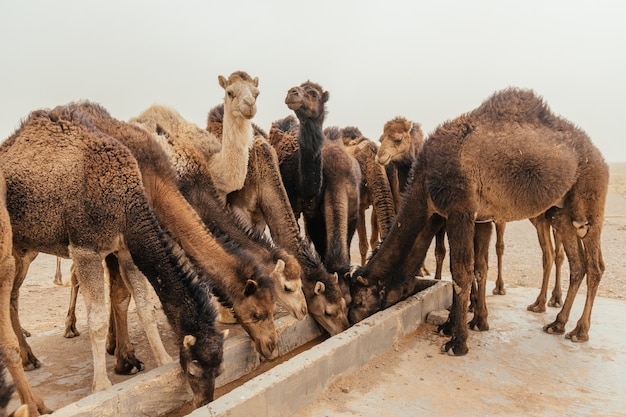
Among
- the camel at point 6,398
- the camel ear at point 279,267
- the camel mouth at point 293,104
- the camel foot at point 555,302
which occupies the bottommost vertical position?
the camel foot at point 555,302

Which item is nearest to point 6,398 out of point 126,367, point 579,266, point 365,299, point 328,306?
point 126,367

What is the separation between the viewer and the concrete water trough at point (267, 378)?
363 centimetres

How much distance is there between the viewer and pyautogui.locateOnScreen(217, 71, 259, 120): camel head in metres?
6.13

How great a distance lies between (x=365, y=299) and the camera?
6285 mm

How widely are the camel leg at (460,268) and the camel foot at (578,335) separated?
144cm

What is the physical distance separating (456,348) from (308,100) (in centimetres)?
406

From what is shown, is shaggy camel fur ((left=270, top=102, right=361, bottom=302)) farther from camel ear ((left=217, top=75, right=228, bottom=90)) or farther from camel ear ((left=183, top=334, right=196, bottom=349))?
Result: camel ear ((left=183, top=334, right=196, bottom=349))

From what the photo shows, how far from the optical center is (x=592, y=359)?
5.43m

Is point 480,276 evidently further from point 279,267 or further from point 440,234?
point 279,267

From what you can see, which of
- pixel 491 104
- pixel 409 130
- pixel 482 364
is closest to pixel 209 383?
pixel 482 364

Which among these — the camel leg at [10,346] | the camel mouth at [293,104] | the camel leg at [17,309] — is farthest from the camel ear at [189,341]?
the camel mouth at [293,104]

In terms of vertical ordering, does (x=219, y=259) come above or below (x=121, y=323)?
above

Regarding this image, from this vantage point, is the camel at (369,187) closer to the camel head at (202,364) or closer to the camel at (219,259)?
the camel at (219,259)

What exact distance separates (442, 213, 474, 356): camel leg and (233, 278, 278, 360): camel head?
2048 millimetres
